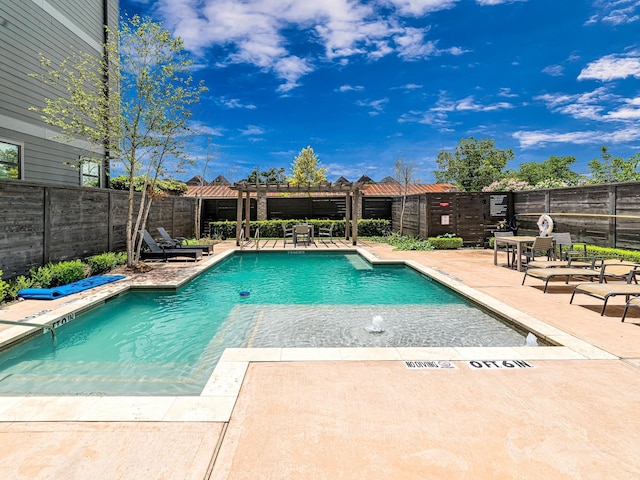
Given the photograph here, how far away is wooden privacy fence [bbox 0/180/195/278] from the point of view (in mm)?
6160

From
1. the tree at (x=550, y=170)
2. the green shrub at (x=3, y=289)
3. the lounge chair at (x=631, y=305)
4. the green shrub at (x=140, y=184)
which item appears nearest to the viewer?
the lounge chair at (x=631, y=305)

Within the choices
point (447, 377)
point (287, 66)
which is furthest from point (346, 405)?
point (287, 66)

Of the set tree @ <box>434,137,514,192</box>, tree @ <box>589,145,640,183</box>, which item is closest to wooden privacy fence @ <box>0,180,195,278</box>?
tree @ <box>589,145,640,183</box>

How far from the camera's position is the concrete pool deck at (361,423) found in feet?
6.68

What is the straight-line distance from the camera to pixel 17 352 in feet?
13.7

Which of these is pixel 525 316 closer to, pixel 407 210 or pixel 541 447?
pixel 541 447

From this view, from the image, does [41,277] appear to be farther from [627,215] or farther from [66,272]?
[627,215]

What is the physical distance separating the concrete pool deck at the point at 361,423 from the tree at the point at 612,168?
1359 inches

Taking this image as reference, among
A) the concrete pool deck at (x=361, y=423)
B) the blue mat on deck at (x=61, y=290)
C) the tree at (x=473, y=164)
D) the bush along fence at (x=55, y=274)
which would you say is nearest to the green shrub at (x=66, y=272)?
the bush along fence at (x=55, y=274)

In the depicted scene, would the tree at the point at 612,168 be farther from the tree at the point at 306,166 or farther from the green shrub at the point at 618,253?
the tree at the point at 306,166

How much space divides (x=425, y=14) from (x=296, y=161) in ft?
73.8

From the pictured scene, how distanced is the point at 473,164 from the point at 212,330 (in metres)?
41.5

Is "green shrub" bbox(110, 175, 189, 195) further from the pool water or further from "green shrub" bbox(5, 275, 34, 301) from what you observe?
the pool water

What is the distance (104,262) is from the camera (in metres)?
8.66
